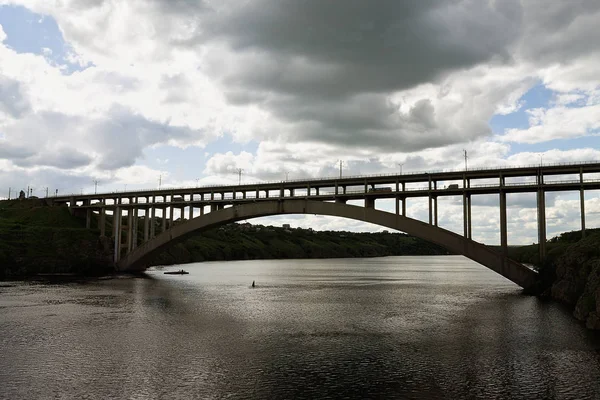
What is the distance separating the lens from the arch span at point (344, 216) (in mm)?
60125

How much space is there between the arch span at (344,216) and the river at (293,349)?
31.3 ft

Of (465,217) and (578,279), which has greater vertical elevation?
(465,217)

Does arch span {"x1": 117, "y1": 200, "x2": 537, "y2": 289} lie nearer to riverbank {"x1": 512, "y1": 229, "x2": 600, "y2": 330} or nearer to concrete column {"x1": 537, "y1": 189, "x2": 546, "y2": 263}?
concrete column {"x1": 537, "y1": 189, "x2": 546, "y2": 263}

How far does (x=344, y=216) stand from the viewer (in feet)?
239

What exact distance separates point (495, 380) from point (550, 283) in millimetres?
38189

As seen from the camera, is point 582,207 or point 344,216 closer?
point 582,207

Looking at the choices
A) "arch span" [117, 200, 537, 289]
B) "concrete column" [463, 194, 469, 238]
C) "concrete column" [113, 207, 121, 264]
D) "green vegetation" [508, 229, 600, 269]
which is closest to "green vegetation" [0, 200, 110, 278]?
"concrete column" [113, 207, 121, 264]

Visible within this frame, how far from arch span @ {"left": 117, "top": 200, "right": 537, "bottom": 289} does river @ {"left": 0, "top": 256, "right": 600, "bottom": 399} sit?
9.54m

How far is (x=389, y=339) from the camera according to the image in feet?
105

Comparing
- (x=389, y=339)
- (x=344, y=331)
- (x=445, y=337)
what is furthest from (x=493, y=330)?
(x=344, y=331)

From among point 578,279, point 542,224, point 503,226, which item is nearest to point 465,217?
point 503,226

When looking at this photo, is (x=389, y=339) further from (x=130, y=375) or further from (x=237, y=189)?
(x=237, y=189)

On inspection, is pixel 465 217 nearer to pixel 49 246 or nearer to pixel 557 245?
pixel 557 245

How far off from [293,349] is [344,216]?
147 feet
